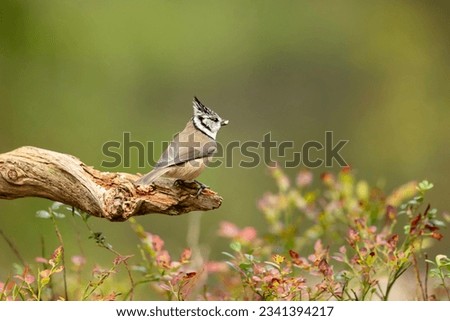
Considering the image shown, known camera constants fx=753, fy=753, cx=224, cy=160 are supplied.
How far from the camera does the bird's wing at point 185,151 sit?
2.26 metres

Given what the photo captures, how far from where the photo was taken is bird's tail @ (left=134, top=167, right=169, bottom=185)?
2.13 metres

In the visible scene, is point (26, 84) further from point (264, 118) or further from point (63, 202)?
point (63, 202)

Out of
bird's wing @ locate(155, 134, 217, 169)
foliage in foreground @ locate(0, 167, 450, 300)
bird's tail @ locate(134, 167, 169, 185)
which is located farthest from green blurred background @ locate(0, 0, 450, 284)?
bird's tail @ locate(134, 167, 169, 185)

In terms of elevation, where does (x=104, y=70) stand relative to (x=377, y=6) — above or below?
below

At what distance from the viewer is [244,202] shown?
3.46 meters

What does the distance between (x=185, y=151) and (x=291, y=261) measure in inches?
18.6

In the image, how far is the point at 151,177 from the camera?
215cm

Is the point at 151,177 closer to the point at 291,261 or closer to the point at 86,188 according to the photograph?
the point at 86,188

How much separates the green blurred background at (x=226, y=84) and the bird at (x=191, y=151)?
82 cm

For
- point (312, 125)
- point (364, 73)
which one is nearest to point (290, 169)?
point (312, 125)

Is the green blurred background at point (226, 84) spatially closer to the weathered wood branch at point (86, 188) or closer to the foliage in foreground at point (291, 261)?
the foliage in foreground at point (291, 261)

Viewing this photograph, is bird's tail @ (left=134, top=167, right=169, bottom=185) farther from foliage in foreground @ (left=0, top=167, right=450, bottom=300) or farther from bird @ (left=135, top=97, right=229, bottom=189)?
foliage in foreground @ (left=0, top=167, right=450, bottom=300)

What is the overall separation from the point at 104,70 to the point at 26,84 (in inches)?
14.0

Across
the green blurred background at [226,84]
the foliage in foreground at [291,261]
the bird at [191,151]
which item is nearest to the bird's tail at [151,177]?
the bird at [191,151]
